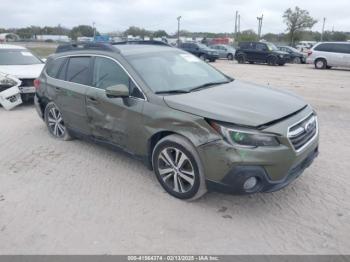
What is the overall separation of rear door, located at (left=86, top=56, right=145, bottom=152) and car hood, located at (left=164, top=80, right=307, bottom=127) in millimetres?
532

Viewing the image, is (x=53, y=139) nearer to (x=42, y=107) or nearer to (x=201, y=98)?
(x=42, y=107)

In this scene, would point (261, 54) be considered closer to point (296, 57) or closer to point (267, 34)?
point (296, 57)

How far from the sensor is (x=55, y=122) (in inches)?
241

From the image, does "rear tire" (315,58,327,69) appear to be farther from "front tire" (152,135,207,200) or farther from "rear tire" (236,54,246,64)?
"front tire" (152,135,207,200)

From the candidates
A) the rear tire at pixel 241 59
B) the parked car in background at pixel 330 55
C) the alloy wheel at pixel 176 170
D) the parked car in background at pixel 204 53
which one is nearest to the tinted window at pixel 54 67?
the alloy wheel at pixel 176 170

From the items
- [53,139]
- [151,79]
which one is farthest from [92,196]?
[53,139]

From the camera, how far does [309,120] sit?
3961mm

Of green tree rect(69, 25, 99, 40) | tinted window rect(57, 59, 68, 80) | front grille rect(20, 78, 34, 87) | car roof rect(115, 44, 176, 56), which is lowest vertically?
front grille rect(20, 78, 34, 87)

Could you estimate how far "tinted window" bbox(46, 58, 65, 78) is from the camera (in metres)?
5.90

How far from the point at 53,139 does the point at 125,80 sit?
8.33 feet

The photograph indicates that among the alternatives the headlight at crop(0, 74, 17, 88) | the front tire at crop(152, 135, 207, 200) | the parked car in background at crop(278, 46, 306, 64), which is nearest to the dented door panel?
the front tire at crop(152, 135, 207, 200)

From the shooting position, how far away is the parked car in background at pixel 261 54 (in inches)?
953

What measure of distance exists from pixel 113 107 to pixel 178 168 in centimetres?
129

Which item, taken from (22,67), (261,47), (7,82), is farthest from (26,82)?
(261,47)
